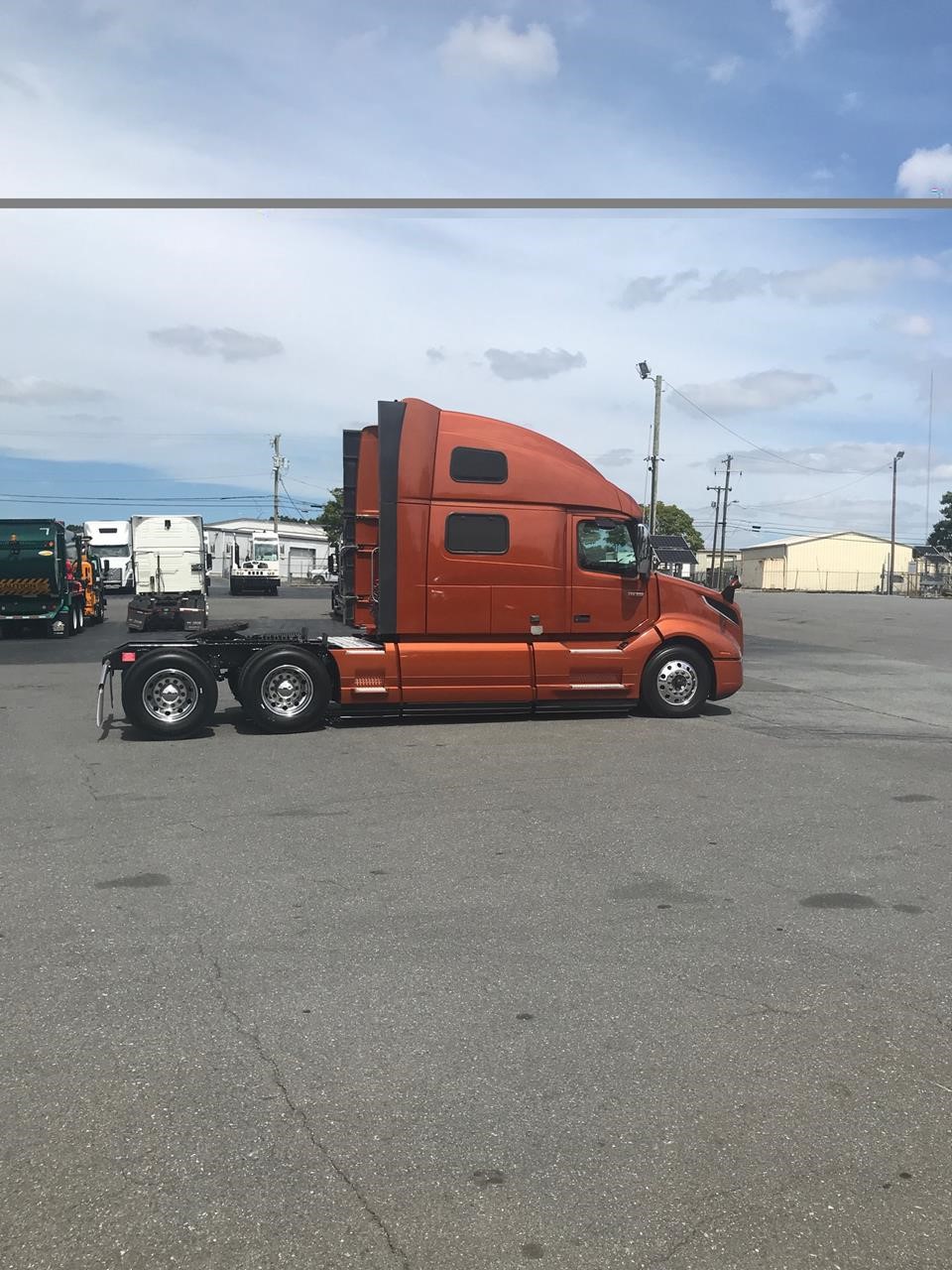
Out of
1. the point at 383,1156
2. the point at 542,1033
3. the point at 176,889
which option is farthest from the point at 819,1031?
the point at 176,889

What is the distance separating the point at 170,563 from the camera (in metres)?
31.8

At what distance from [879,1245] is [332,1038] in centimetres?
202

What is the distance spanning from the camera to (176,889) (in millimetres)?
5973

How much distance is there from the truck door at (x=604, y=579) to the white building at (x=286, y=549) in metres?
67.0

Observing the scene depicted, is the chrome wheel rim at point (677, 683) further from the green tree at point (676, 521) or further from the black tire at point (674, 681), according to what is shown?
the green tree at point (676, 521)

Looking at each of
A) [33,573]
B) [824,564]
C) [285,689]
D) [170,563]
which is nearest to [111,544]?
[170,563]

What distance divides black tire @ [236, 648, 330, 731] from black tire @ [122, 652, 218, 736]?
0.49 meters

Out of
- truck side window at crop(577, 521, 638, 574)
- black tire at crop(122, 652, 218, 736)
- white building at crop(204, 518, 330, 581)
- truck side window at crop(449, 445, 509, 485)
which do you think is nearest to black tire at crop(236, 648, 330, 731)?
black tire at crop(122, 652, 218, 736)

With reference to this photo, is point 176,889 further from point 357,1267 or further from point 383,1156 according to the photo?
point 357,1267

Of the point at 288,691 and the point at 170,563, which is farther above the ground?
the point at 170,563

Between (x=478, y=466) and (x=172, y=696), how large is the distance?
4145mm

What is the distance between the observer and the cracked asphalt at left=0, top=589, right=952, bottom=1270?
298 centimetres

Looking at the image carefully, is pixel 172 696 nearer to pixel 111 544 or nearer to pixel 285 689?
pixel 285 689

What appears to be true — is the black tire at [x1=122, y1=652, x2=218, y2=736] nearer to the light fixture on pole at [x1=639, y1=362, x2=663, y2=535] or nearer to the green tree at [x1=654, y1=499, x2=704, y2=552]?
the light fixture on pole at [x1=639, y1=362, x2=663, y2=535]
